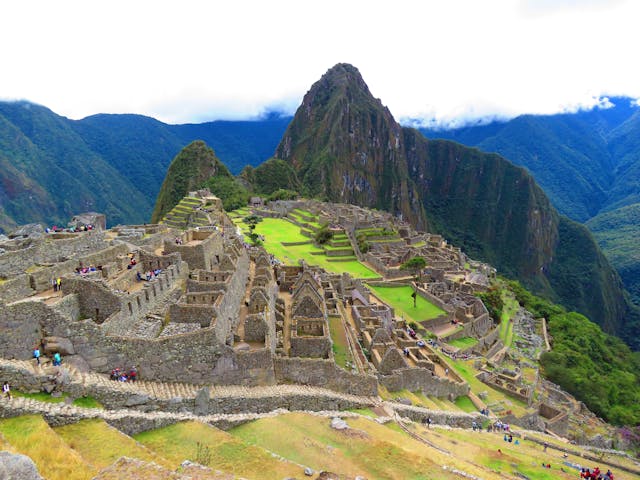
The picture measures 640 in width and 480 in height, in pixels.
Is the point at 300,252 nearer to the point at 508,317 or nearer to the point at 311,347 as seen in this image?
the point at 508,317

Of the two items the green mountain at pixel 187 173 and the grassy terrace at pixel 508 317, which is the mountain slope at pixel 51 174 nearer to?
the green mountain at pixel 187 173

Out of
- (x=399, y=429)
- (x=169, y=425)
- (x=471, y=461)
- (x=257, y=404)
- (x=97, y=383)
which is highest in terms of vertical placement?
(x=97, y=383)

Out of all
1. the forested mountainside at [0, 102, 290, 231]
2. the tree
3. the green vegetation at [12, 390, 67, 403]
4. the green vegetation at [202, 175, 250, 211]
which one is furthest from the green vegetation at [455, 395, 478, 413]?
the green vegetation at [202, 175, 250, 211]

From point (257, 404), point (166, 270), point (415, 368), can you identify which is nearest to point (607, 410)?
point (415, 368)

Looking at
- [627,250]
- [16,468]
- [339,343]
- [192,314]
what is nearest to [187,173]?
[339,343]

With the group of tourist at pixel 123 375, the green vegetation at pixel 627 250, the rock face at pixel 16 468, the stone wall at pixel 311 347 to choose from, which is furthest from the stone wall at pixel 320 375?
the green vegetation at pixel 627 250

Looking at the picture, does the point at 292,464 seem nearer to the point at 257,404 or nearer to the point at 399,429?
the point at 257,404
